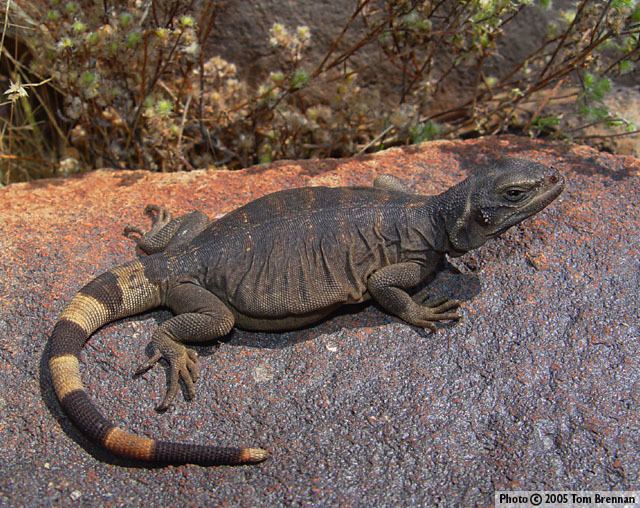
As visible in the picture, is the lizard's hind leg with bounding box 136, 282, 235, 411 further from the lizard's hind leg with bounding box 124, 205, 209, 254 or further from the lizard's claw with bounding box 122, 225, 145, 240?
the lizard's claw with bounding box 122, 225, 145, 240

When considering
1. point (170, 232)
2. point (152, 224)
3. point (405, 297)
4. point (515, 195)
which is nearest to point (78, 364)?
point (170, 232)

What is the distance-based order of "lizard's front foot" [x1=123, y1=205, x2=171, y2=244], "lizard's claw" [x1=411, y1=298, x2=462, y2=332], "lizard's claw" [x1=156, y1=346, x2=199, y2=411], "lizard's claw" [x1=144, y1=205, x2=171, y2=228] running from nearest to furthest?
"lizard's claw" [x1=156, y1=346, x2=199, y2=411], "lizard's claw" [x1=411, y1=298, x2=462, y2=332], "lizard's front foot" [x1=123, y1=205, x2=171, y2=244], "lizard's claw" [x1=144, y1=205, x2=171, y2=228]

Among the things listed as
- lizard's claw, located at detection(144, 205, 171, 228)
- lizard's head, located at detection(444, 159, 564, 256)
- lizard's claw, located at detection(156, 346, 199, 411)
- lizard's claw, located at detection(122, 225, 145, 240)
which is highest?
lizard's head, located at detection(444, 159, 564, 256)

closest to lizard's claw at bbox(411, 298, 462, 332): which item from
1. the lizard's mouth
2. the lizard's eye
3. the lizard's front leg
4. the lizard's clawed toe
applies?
the lizard's front leg

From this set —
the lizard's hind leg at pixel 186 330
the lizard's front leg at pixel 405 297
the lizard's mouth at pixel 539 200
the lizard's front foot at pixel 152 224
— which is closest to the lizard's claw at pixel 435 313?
the lizard's front leg at pixel 405 297

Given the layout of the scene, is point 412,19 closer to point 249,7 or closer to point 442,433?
point 249,7

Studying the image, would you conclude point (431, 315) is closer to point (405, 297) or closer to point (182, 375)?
point (405, 297)
